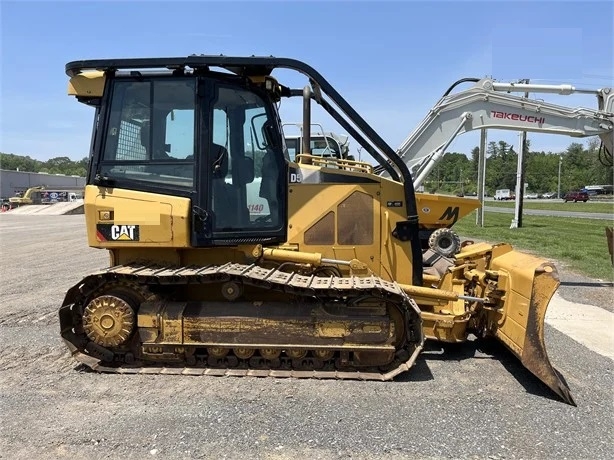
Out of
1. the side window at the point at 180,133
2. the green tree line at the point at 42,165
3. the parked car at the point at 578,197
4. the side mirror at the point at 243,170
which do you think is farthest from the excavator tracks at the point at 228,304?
the green tree line at the point at 42,165

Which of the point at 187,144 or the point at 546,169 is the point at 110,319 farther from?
the point at 546,169

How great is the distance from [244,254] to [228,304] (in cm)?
64

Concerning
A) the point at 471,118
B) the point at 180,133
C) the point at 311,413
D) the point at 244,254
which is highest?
the point at 471,118

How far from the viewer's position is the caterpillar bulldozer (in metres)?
4.77

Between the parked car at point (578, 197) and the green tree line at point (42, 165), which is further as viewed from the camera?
the green tree line at point (42, 165)

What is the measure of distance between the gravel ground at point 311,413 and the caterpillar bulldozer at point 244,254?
276 millimetres

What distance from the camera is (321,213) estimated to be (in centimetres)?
552

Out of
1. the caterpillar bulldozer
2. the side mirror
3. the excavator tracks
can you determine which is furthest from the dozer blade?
the side mirror

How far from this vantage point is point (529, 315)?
4.58 meters

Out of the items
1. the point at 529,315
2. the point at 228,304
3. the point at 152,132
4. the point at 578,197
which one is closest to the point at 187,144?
A: the point at 152,132

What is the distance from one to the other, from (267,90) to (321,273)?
82.1 inches

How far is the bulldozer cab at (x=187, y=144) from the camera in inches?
198

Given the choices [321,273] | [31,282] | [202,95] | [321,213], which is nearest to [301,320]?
[321,273]

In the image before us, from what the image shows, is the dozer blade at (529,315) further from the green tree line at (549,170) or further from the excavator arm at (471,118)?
the green tree line at (549,170)
